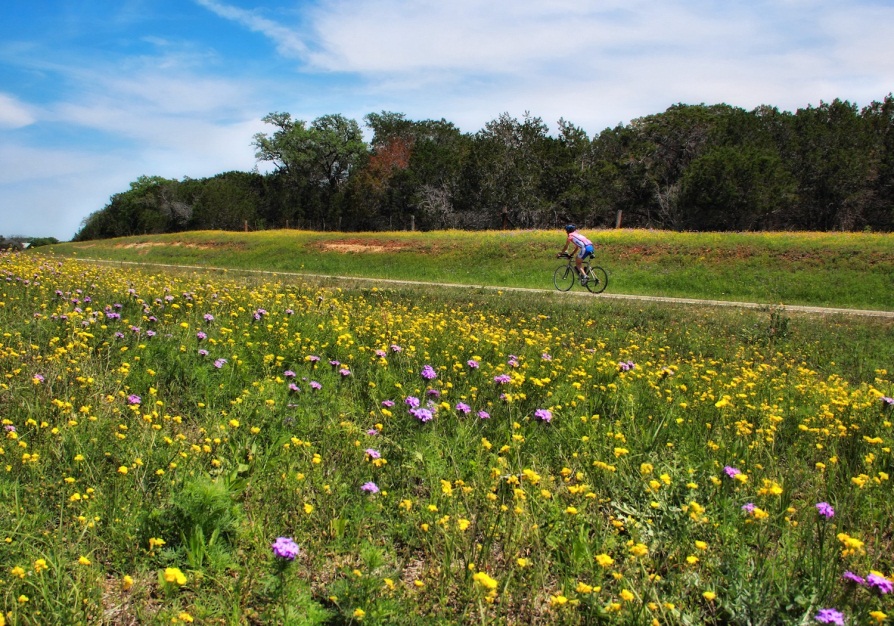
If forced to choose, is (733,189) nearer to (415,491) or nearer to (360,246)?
(360,246)

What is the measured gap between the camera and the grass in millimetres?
19516

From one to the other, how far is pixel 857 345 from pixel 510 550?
980 cm

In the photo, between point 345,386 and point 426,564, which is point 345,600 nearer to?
point 426,564

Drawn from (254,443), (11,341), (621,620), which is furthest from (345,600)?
(11,341)

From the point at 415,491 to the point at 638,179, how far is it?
2322 inches

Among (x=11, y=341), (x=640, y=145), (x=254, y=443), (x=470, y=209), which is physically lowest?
(x=254, y=443)

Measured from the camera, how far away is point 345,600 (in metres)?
2.52

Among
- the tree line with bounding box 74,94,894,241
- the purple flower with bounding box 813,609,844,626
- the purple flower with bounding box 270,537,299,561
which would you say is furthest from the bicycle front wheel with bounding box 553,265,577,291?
the tree line with bounding box 74,94,894,241

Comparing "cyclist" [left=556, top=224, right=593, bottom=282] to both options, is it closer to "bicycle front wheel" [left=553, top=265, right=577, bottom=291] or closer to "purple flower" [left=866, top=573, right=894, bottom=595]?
"bicycle front wheel" [left=553, top=265, right=577, bottom=291]

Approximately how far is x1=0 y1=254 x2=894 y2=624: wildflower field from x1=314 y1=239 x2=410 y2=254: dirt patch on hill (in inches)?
992

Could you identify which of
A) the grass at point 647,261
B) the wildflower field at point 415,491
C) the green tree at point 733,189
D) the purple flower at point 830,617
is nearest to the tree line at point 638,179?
the green tree at point 733,189

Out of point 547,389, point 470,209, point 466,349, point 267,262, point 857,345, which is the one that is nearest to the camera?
point 547,389

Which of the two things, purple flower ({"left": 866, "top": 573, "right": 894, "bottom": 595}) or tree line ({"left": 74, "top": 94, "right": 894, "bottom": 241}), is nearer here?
purple flower ({"left": 866, "top": 573, "right": 894, "bottom": 595})

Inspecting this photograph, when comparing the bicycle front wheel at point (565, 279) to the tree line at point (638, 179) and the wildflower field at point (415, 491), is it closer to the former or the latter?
the wildflower field at point (415, 491)
